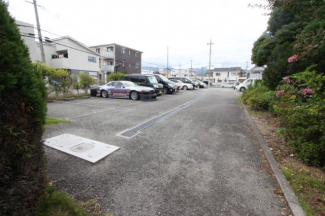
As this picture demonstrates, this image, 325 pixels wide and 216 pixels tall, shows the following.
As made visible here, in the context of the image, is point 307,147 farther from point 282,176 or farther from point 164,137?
Result: point 164,137

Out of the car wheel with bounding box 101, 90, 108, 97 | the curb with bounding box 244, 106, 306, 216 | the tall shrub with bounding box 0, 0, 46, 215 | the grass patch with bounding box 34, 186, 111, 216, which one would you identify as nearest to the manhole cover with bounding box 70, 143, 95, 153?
the grass patch with bounding box 34, 186, 111, 216

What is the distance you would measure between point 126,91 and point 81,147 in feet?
25.6

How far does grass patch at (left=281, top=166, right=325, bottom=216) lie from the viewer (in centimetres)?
187

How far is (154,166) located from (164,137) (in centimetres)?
139

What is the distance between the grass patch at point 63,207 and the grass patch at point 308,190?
243 centimetres

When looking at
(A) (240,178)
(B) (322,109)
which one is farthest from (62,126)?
(B) (322,109)

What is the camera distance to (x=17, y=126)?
128cm

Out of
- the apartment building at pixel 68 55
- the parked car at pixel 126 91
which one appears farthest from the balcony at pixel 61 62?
the parked car at pixel 126 91

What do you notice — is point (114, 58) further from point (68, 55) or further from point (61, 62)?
point (61, 62)

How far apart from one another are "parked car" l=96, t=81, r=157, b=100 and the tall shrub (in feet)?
29.1

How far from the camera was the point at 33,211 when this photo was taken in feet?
4.64

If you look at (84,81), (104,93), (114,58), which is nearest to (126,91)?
(104,93)

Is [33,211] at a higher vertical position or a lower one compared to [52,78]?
lower

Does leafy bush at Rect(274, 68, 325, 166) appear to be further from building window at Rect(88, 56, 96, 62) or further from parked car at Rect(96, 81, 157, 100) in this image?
building window at Rect(88, 56, 96, 62)
